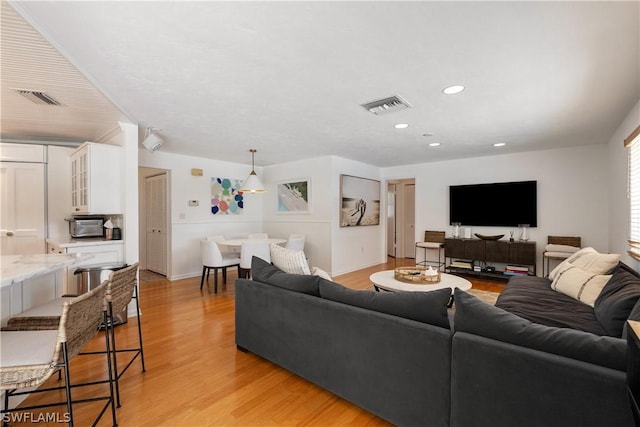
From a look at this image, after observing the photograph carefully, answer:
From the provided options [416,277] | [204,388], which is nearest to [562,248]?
[416,277]

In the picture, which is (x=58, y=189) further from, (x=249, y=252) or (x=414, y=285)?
A: (x=414, y=285)

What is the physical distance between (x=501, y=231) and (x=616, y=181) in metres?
1.95

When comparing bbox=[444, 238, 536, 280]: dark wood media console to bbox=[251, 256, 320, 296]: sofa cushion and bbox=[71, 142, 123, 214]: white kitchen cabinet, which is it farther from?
bbox=[71, 142, 123, 214]: white kitchen cabinet

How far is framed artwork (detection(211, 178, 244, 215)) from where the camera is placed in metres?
6.11

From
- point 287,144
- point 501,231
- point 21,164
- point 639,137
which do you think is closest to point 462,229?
point 501,231

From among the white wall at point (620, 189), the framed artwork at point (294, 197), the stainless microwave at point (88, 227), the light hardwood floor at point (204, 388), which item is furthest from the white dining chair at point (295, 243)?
the white wall at point (620, 189)

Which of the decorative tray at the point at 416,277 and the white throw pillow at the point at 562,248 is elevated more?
the white throw pillow at the point at 562,248

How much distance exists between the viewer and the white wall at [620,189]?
3.17 m

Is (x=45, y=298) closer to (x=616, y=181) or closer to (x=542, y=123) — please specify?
(x=542, y=123)

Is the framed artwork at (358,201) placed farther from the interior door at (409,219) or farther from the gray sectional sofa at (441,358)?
the gray sectional sofa at (441,358)

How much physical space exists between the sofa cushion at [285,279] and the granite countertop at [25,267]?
1.24m

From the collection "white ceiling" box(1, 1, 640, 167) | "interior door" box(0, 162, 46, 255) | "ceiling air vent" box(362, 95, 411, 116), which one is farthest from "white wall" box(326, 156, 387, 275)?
"interior door" box(0, 162, 46, 255)

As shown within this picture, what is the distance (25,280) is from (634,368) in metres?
3.05

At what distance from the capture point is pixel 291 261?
2762 mm
